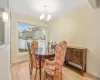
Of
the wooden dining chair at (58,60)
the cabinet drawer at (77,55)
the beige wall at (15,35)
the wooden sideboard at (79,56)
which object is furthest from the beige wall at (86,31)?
the beige wall at (15,35)

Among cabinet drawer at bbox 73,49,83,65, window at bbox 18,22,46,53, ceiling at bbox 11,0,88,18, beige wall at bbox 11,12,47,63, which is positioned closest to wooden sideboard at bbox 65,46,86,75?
cabinet drawer at bbox 73,49,83,65

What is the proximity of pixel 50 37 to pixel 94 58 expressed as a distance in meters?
2.85

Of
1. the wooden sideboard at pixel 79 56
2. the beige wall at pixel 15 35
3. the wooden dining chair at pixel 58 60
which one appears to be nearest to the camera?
the wooden dining chair at pixel 58 60

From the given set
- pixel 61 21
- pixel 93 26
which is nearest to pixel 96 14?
pixel 93 26

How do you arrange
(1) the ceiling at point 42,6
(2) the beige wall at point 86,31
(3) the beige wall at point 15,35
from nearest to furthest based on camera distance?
(2) the beige wall at point 86,31, (1) the ceiling at point 42,6, (3) the beige wall at point 15,35

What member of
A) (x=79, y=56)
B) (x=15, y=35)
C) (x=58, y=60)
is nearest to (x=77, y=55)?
(x=79, y=56)

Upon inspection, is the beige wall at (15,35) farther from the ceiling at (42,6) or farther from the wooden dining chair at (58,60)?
the wooden dining chair at (58,60)

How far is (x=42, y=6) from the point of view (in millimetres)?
3861

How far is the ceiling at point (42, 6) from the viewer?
3508 mm

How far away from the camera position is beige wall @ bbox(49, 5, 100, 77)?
3002 mm

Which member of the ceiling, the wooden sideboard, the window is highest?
the ceiling

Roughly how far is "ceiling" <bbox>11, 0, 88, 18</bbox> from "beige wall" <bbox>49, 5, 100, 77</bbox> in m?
0.26

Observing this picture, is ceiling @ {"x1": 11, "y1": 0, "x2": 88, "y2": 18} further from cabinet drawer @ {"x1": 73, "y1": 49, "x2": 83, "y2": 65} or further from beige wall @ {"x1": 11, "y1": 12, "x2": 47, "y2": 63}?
cabinet drawer @ {"x1": 73, "y1": 49, "x2": 83, "y2": 65}

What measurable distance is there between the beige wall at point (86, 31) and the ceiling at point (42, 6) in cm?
26
